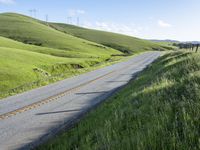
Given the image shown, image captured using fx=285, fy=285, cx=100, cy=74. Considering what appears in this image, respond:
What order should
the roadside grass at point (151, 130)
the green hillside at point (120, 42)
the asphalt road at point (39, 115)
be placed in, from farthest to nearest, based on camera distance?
the green hillside at point (120, 42)
the asphalt road at point (39, 115)
the roadside grass at point (151, 130)

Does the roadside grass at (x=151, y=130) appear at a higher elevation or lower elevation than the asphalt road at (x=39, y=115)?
higher

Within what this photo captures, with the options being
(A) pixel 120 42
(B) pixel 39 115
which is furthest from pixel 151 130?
(A) pixel 120 42

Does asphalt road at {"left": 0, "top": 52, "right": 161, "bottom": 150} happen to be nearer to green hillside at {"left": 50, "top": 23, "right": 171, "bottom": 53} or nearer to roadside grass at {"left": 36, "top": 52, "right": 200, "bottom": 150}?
roadside grass at {"left": 36, "top": 52, "right": 200, "bottom": 150}

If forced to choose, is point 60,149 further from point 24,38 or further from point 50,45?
point 24,38

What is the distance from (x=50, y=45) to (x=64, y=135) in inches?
3256

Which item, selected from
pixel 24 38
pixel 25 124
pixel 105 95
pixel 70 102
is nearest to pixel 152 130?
pixel 25 124

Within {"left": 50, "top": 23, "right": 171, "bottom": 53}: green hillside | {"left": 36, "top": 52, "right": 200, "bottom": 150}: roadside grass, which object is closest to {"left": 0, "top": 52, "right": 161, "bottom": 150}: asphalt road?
{"left": 36, "top": 52, "right": 200, "bottom": 150}: roadside grass

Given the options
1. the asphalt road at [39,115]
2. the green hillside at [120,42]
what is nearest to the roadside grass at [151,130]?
the asphalt road at [39,115]

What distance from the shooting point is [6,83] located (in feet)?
86.7

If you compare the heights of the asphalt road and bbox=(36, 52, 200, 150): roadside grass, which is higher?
bbox=(36, 52, 200, 150): roadside grass

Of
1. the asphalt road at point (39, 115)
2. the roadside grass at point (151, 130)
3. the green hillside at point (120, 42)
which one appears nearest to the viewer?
the roadside grass at point (151, 130)

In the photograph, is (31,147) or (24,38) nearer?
(31,147)

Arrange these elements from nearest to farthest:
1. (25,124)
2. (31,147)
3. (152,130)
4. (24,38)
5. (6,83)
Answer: (152,130) → (31,147) → (25,124) → (6,83) → (24,38)

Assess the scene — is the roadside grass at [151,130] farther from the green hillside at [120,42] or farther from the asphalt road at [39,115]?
the green hillside at [120,42]
